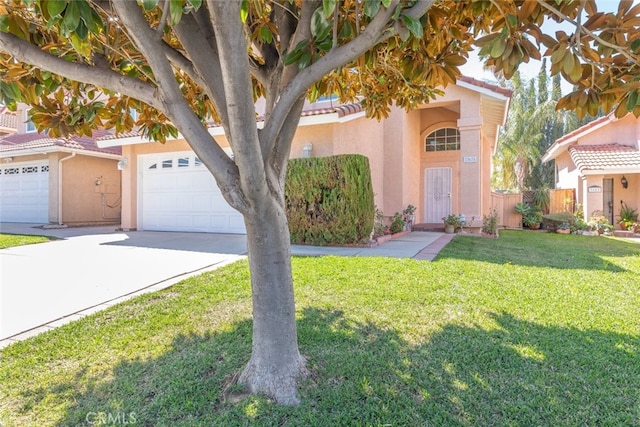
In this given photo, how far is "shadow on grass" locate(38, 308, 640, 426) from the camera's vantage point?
100 inches

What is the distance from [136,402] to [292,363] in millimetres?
1218

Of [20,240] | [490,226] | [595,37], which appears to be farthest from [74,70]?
[490,226]

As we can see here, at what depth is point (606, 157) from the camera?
51.5 feet

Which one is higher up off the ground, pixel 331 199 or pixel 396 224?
pixel 331 199

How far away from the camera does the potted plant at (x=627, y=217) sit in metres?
15.2

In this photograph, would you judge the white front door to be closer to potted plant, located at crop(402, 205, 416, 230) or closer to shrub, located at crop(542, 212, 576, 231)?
potted plant, located at crop(402, 205, 416, 230)

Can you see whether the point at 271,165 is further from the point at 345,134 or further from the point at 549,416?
the point at 345,134

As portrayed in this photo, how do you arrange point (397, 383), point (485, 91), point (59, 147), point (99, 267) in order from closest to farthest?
1. point (397, 383)
2. point (99, 267)
3. point (485, 91)
4. point (59, 147)

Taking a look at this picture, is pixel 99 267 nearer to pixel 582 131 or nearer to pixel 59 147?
pixel 59 147

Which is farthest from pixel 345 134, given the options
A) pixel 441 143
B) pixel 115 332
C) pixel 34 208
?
pixel 34 208

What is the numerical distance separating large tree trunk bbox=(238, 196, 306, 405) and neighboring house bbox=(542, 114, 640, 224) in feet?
56.6

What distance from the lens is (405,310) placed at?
4555 mm

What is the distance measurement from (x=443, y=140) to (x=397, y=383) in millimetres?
14980

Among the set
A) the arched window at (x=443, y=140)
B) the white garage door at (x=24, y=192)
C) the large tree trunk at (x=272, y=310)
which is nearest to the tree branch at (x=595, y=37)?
the large tree trunk at (x=272, y=310)
